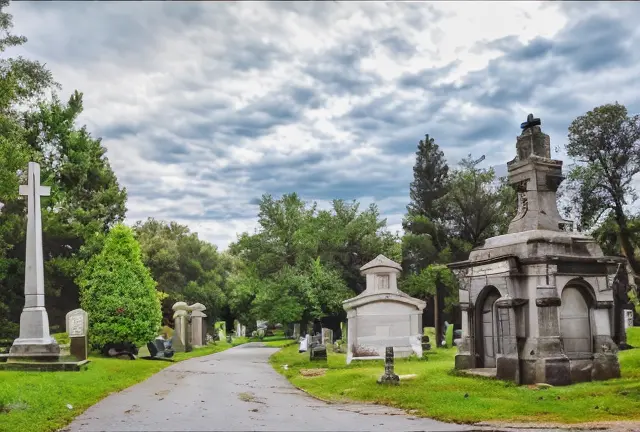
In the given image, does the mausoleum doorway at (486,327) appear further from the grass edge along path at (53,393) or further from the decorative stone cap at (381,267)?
the grass edge along path at (53,393)

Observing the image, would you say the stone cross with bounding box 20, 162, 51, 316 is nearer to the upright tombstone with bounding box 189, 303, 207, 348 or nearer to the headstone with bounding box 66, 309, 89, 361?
the headstone with bounding box 66, 309, 89, 361

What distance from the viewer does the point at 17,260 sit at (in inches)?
1355

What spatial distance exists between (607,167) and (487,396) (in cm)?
2470

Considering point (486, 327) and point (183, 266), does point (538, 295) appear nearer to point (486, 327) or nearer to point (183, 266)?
point (486, 327)

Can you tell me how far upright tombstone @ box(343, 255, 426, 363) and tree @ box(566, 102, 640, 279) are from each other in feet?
48.2

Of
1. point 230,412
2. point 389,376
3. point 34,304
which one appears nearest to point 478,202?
point 389,376

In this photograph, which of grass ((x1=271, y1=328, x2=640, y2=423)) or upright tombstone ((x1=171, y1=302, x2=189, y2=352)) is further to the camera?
upright tombstone ((x1=171, y1=302, x2=189, y2=352))

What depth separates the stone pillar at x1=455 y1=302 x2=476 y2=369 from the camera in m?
17.1

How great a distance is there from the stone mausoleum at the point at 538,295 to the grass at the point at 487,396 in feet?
2.39

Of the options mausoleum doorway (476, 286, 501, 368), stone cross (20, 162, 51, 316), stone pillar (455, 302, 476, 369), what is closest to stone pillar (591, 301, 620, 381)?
mausoleum doorway (476, 286, 501, 368)

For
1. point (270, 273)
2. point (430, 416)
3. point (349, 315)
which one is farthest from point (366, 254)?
point (430, 416)

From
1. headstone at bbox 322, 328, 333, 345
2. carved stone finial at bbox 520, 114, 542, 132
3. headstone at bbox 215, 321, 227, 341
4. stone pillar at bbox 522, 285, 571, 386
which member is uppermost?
carved stone finial at bbox 520, 114, 542, 132

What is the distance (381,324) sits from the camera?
947 inches

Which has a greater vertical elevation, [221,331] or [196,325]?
[196,325]
